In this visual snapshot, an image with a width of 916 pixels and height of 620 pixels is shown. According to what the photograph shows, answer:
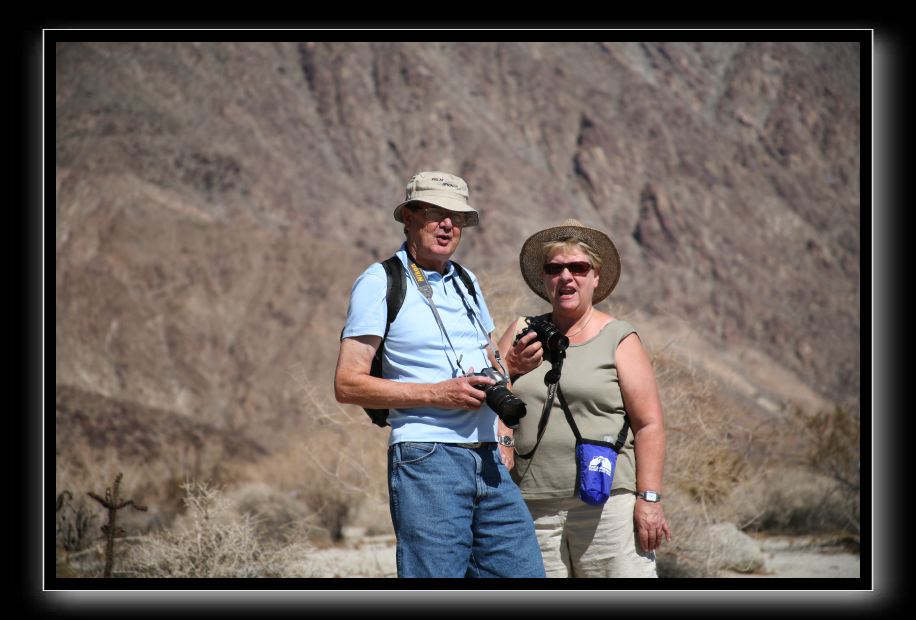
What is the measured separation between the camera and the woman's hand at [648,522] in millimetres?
3627

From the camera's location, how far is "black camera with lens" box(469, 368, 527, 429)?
3273 mm

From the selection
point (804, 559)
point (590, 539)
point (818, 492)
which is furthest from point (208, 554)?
point (818, 492)

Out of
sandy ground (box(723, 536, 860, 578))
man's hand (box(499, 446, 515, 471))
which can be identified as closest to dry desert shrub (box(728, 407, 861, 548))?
sandy ground (box(723, 536, 860, 578))

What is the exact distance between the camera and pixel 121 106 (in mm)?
27062

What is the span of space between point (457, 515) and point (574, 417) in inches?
22.0

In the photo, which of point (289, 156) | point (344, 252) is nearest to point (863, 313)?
point (344, 252)

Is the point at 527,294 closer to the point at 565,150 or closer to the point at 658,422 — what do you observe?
the point at 658,422

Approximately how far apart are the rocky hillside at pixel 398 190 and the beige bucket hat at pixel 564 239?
15380 millimetres

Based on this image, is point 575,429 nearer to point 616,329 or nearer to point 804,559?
point 616,329

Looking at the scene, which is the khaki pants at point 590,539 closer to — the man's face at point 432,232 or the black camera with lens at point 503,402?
the black camera with lens at point 503,402
